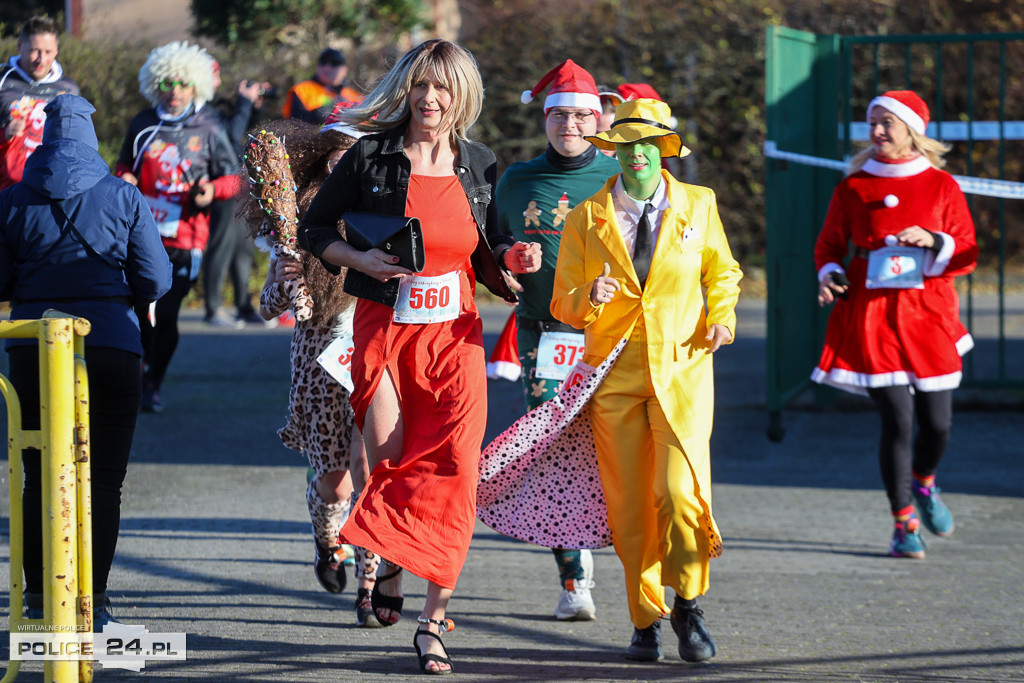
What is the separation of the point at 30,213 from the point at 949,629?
3442 millimetres

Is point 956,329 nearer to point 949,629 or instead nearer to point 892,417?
point 892,417

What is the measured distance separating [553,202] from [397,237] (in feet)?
3.61

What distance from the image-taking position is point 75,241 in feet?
13.8

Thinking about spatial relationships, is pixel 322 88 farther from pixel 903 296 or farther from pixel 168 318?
pixel 903 296

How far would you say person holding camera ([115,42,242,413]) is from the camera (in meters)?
7.82

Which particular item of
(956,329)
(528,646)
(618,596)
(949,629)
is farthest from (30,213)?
(956,329)

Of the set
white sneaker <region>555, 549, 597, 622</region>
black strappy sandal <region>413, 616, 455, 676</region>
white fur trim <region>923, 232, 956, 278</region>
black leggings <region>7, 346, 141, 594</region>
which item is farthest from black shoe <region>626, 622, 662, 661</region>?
white fur trim <region>923, 232, 956, 278</region>

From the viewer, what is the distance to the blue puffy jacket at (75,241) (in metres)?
4.20

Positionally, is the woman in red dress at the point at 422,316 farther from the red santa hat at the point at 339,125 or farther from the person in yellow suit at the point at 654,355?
the person in yellow suit at the point at 654,355

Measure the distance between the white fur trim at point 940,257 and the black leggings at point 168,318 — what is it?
4363 millimetres

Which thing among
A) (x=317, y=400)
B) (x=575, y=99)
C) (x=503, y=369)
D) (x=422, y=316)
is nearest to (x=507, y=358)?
(x=503, y=369)

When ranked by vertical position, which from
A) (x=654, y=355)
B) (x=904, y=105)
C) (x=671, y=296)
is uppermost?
(x=904, y=105)

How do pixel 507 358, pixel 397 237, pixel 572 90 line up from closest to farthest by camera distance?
pixel 397 237, pixel 572 90, pixel 507 358

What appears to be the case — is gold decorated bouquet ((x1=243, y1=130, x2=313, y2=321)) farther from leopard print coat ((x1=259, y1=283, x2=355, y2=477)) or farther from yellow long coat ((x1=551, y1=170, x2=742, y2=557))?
yellow long coat ((x1=551, y1=170, x2=742, y2=557))
